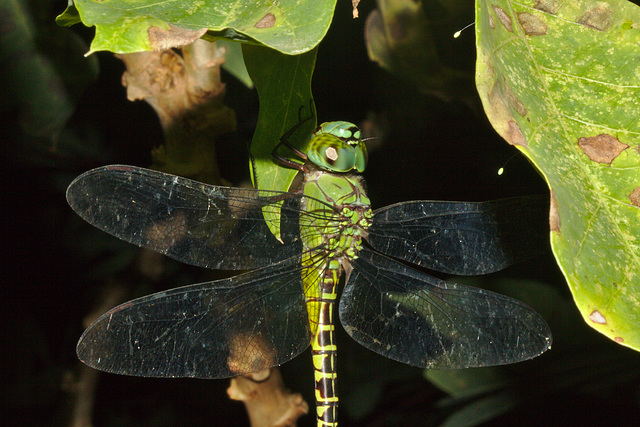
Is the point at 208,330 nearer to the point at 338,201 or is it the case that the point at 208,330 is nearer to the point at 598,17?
the point at 338,201

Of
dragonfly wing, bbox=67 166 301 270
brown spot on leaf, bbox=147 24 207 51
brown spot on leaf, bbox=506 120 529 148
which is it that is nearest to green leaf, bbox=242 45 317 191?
dragonfly wing, bbox=67 166 301 270

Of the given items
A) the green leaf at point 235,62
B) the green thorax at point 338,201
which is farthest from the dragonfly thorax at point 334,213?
the green leaf at point 235,62

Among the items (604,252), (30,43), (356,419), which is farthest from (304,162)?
(356,419)

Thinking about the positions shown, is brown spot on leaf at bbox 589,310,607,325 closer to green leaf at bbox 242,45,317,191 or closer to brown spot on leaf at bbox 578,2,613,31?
brown spot on leaf at bbox 578,2,613,31

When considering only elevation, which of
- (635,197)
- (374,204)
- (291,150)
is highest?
(635,197)

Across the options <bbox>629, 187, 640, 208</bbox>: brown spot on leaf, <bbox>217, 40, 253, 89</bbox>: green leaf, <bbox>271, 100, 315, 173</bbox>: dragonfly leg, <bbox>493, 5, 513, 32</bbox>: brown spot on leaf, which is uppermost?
<bbox>493, 5, 513, 32</bbox>: brown spot on leaf

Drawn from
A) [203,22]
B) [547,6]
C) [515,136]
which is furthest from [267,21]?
[547,6]

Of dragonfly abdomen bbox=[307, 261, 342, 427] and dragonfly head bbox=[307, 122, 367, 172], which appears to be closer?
dragonfly head bbox=[307, 122, 367, 172]

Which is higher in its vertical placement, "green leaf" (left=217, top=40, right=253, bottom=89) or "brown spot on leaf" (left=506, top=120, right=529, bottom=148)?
"brown spot on leaf" (left=506, top=120, right=529, bottom=148)
